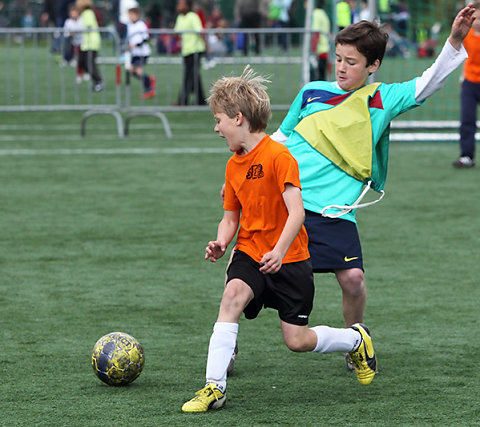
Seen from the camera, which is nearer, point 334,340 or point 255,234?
point 255,234

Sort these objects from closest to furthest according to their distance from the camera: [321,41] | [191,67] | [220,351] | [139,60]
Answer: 1. [220,351]
2. [191,67]
3. [321,41]
4. [139,60]

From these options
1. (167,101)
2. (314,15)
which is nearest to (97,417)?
(167,101)

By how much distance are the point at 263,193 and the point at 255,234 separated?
0.60 feet

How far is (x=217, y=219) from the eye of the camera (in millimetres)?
8820

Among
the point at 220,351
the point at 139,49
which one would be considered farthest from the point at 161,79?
the point at 220,351

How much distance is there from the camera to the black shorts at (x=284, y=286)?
4.27 m

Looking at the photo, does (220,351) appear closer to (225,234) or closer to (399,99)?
(225,234)

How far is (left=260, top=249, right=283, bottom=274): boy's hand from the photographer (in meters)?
4.10

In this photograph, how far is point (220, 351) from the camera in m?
4.20

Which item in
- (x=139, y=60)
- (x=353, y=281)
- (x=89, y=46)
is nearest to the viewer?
(x=353, y=281)

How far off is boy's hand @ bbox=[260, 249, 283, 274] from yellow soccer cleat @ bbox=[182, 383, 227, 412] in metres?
0.54

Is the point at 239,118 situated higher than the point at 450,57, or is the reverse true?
the point at 450,57

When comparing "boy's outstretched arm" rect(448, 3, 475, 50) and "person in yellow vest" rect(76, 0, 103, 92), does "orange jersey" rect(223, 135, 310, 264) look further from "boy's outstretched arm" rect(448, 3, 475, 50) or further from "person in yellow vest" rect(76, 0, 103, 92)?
"person in yellow vest" rect(76, 0, 103, 92)

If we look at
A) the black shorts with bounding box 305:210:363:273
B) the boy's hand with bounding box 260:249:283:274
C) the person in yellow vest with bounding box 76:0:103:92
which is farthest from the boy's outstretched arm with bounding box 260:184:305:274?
the person in yellow vest with bounding box 76:0:103:92
